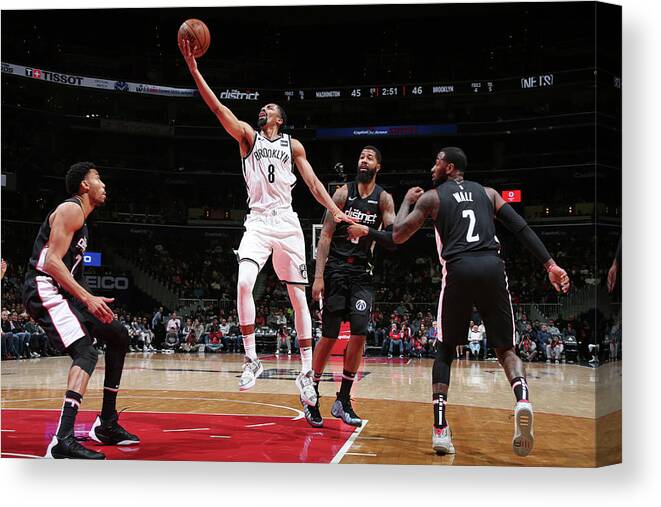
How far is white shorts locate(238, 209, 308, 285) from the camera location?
5898mm

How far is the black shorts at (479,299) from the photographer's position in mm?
5016

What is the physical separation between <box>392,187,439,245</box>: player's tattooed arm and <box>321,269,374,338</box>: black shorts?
925mm

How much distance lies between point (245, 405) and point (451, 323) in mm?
2922

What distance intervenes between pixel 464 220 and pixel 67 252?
286 cm

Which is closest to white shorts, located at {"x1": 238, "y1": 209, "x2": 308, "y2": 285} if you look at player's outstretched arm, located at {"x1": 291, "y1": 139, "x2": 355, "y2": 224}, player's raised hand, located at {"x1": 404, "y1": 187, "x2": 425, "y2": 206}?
player's outstretched arm, located at {"x1": 291, "y1": 139, "x2": 355, "y2": 224}

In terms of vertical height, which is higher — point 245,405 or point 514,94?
point 514,94

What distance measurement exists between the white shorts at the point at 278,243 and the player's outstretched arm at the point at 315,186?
0.27 meters

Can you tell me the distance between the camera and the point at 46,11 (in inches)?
247

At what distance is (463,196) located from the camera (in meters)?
5.21

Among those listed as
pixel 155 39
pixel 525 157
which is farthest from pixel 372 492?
pixel 525 157

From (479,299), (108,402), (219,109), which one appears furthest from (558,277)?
(108,402)

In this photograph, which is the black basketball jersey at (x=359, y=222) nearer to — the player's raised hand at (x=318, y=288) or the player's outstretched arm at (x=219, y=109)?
the player's raised hand at (x=318, y=288)

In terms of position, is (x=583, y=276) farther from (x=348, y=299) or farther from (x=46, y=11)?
(x=46, y=11)

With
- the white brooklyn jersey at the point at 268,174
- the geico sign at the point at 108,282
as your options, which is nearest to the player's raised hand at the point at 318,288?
the white brooklyn jersey at the point at 268,174
